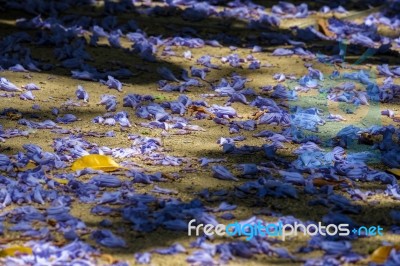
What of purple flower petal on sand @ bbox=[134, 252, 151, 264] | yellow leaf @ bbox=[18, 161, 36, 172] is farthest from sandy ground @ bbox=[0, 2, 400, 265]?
yellow leaf @ bbox=[18, 161, 36, 172]

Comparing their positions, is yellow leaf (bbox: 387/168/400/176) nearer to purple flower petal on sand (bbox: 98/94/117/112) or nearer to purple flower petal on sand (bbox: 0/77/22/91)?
purple flower petal on sand (bbox: 98/94/117/112)

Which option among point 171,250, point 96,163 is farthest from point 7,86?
point 171,250

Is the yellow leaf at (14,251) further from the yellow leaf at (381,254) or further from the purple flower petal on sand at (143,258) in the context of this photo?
the yellow leaf at (381,254)

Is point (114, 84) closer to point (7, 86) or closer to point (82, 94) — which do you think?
point (82, 94)

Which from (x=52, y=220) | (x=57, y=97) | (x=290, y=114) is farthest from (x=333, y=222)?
(x=57, y=97)

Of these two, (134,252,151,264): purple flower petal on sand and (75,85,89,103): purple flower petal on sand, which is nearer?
(134,252,151,264): purple flower petal on sand

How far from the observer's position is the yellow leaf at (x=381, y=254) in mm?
3515

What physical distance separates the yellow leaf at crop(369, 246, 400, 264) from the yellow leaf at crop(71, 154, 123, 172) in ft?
4.50

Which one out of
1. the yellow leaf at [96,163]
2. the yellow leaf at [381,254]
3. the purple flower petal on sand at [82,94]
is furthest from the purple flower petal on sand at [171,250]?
the purple flower petal on sand at [82,94]

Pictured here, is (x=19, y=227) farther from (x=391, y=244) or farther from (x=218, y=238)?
(x=391, y=244)

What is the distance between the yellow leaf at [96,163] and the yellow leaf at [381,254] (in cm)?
137

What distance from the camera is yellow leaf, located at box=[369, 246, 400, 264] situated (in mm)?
3515

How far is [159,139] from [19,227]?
→ 1.26 m

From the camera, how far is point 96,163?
4414 millimetres
